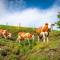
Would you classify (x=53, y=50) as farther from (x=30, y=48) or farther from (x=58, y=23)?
(x=58, y=23)

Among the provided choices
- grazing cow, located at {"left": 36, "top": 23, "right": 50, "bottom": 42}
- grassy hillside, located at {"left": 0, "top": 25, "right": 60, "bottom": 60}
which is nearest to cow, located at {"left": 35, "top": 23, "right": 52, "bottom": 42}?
grazing cow, located at {"left": 36, "top": 23, "right": 50, "bottom": 42}

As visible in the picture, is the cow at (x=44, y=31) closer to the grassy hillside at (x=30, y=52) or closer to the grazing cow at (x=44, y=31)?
the grazing cow at (x=44, y=31)

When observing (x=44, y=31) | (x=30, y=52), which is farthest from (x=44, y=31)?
(x=30, y=52)

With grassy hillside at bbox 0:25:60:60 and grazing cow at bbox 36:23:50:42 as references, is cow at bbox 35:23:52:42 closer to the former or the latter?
grazing cow at bbox 36:23:50:42

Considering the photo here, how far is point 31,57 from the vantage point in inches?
1005

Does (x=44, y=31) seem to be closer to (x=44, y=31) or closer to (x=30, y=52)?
(x=44, y=31)

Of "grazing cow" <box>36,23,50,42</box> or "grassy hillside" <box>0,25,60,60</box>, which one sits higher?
"grazing cow" <box>36,23,50,42</box>

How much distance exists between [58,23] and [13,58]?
1932 cm

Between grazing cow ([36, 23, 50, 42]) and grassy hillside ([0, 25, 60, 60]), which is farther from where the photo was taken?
grazing cow ([36, 23, 50, 42])

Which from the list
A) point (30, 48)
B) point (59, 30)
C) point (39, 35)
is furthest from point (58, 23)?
point (30, 48)

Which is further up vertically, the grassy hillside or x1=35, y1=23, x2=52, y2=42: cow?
x1=35, y1=23, x2=52, y2=42: cow

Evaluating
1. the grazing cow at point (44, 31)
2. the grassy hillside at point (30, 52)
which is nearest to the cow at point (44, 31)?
the grazing cow at point (44, 31)

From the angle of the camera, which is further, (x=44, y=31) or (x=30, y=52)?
(x=44, y=31)

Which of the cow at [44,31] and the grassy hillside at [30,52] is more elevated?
the cow at [44,31]
